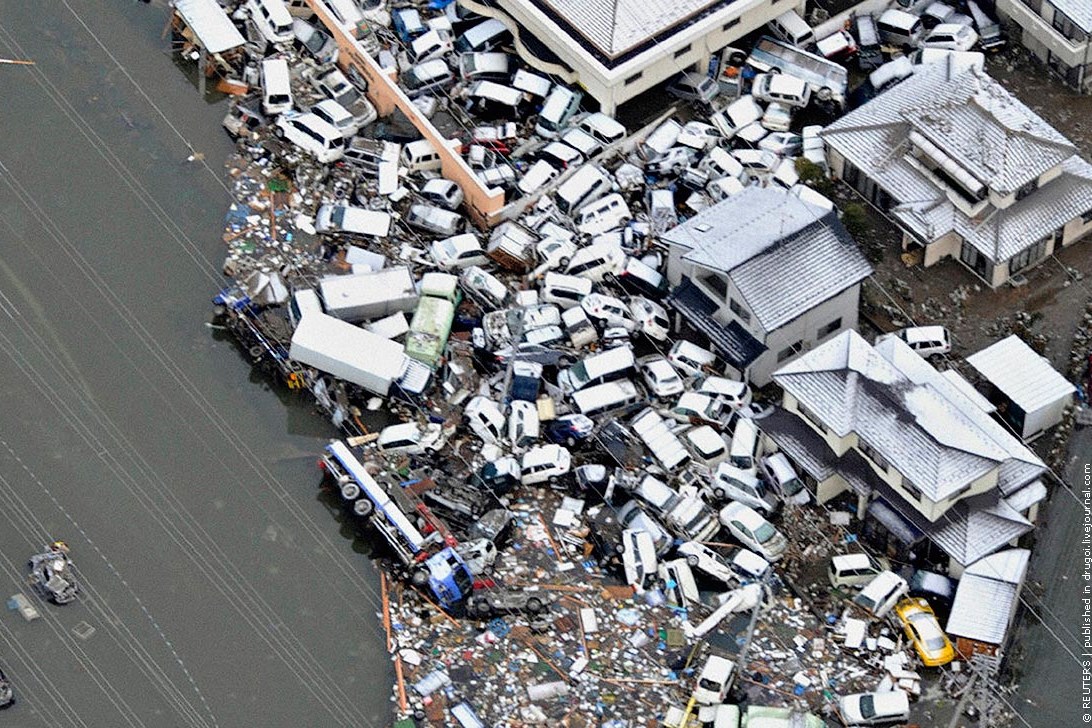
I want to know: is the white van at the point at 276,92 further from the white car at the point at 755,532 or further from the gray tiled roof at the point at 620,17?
the white car at the point at 755,532

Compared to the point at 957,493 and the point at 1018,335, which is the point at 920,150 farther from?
the point at 957,493

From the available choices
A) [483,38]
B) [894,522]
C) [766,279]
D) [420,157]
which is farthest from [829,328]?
[483,38]

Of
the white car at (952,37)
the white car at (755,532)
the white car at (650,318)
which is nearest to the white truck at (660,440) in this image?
the white car at (755,532)

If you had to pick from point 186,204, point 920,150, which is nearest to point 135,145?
point 186,204

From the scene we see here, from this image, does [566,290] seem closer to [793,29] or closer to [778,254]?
[778,254]

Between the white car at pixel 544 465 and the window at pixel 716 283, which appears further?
the window at pixel 716 283

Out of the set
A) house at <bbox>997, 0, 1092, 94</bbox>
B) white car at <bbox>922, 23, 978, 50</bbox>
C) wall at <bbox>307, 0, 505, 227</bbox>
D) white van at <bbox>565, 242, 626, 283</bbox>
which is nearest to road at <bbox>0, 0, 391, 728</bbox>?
wall at <bbox>307, 0, 505, 227</bbox>
